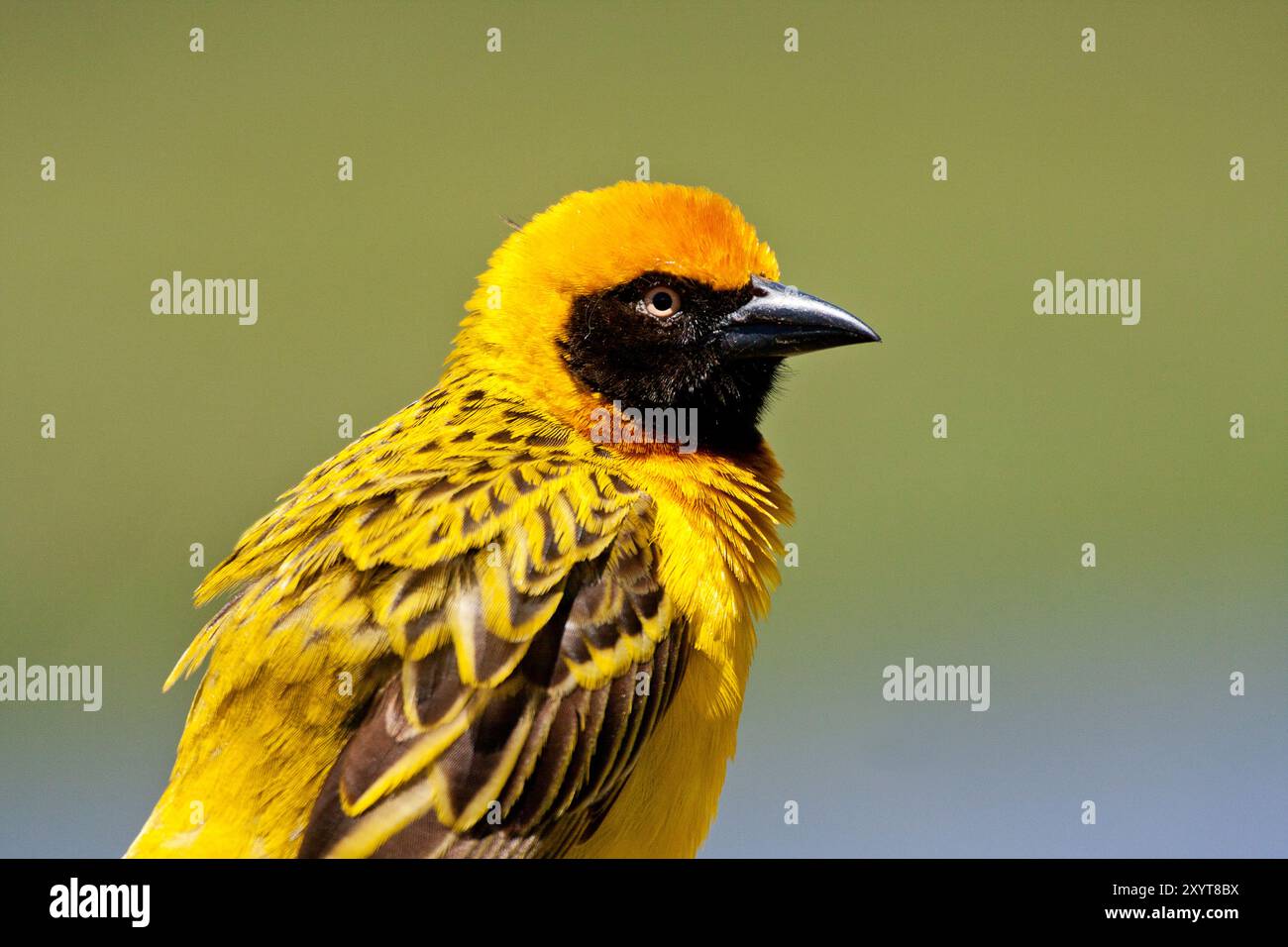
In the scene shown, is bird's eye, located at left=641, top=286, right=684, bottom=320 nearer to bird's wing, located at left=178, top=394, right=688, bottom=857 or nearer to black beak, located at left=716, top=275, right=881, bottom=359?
black beak, located at left=716, top=275, right=881, bottom=359

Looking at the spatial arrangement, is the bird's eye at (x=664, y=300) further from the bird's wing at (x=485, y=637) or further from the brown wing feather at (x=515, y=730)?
the brown wing feather at (x=515, y=730)

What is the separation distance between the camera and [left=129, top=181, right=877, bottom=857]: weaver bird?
356 cm

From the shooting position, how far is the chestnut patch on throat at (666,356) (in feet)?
14.8

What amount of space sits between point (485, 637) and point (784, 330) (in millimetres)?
1570

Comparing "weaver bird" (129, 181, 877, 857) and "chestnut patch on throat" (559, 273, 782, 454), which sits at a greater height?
"chestnut patch on throat" (559, 273, 782, 454)

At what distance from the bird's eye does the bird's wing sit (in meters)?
0.71

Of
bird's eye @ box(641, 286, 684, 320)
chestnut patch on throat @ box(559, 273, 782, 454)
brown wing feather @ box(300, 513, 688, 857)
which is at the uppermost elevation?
bird's eye @ box(641, 286, 684, 320)

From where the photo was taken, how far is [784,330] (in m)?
4.62

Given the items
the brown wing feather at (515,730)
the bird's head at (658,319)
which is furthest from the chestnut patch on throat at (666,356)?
the brown wing feather at (515,730)

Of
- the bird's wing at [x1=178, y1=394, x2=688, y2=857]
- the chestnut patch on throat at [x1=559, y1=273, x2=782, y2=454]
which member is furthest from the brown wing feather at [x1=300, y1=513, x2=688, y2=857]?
the chestnut patch on throat at [x1=559, y1=273, x2=782, y2=454]

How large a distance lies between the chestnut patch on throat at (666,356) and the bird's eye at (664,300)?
0.02 metres

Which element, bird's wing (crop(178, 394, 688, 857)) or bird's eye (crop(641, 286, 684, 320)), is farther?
bird's eye (crop(641, 286, 684, 320))

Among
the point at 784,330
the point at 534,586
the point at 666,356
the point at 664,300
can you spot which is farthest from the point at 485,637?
the point at 784,330

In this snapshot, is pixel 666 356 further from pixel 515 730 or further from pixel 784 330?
pixel 515 730
